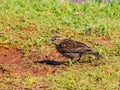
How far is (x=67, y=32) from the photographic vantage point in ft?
34.6

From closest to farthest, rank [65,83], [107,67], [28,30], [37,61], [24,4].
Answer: [65,83] → [107,67] → [37,61] → [28,30] → [24,4]

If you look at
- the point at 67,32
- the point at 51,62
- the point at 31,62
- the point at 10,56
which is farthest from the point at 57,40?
the point at 67,32

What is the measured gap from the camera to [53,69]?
839cm

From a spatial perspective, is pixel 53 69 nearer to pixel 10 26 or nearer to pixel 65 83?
pixel 65 83

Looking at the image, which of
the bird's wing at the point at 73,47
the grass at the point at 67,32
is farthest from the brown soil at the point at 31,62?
the bird's wing at the point at 73,47

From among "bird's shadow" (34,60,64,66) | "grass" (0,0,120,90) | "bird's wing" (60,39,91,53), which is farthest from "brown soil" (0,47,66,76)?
"bird's wing" (60,39,91,53)

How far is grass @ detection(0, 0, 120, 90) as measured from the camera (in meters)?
7.63

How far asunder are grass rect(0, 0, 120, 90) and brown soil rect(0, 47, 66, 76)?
17cm

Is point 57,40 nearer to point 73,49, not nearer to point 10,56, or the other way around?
point 73,49

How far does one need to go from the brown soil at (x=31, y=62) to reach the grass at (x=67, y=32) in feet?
0.54

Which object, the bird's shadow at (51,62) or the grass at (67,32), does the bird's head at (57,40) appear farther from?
the grass at (67,32)

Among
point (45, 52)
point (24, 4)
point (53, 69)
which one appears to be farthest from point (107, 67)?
point (24, 4)

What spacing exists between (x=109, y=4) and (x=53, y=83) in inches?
217

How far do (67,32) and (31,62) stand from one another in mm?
1884
